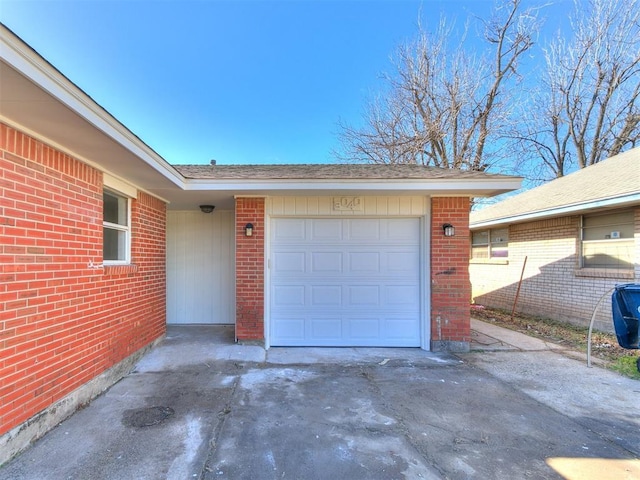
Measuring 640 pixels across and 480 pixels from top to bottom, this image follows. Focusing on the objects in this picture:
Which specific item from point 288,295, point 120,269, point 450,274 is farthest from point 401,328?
point 120,269

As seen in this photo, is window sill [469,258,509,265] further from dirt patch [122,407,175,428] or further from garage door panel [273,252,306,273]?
dirt patch [122,407,175,428]

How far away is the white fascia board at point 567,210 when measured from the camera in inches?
235

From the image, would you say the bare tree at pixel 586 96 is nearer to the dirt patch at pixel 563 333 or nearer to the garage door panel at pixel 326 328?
the dirt patch at pixel 563 333

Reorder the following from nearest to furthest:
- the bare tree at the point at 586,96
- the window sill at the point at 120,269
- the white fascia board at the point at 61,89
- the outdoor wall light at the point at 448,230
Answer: the white fascia board at the point at 61,89
the window sill at the point at 120,269
the outdoor wall light at the point at 448,230
the bare tree at the point at 586,96

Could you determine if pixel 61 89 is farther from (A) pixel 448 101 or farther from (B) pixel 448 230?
(A) pixel 448 101

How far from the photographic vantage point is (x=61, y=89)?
86.9 inches

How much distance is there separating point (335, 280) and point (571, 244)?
6.11 meters

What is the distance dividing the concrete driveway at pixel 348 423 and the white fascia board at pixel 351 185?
2657 millimetres

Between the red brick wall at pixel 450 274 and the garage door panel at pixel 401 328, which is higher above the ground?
the red brick wall at pixel 450 274

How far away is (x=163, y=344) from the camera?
552 centimetres

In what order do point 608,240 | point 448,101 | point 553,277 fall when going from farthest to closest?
point 448,101
point 553,277
point 608,240

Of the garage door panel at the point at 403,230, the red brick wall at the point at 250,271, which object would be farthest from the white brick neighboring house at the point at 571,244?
the red brick wall at the point at 250,271

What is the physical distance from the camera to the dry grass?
208 inches

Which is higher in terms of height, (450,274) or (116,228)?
(116,228)
